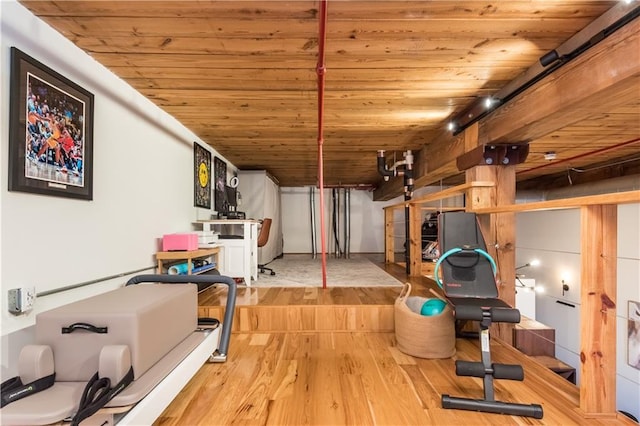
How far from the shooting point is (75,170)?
1842mm

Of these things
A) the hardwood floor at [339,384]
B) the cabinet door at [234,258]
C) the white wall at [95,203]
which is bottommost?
the hardwood floor at [339,384]

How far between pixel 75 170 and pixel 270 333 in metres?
1.80

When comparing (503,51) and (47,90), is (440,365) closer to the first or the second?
(503,51)

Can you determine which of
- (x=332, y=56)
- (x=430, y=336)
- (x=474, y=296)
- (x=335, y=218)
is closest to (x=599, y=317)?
(x=474, y=296)

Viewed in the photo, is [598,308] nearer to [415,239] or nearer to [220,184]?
[415,239]

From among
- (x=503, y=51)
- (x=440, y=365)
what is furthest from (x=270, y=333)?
(x=503, y=51)

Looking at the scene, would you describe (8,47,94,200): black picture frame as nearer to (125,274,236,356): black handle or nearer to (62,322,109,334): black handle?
(125,274,236,356): black handle

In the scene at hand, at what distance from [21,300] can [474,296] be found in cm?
248

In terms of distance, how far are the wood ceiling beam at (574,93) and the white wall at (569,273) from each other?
255 cm

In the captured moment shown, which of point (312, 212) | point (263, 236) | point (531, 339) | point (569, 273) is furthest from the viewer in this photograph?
point (312, 212)

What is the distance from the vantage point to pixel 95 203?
202cm

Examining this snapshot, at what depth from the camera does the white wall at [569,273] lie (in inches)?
149

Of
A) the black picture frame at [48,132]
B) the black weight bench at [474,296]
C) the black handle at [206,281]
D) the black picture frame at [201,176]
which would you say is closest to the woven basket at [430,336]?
the black weight bench at [474,296]

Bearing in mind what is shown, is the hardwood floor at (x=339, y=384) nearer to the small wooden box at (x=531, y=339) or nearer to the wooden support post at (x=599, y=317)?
the wooden support post at (x=599, y=317)
